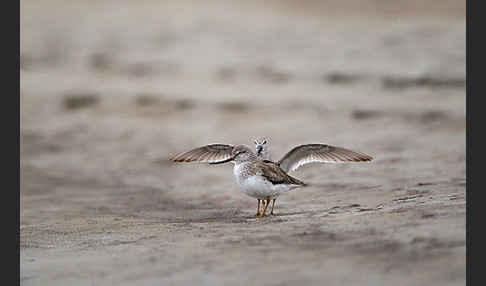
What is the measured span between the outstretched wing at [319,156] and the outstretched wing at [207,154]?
64 centimetres

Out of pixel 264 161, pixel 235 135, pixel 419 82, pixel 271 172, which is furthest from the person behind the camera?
pixel 419 82

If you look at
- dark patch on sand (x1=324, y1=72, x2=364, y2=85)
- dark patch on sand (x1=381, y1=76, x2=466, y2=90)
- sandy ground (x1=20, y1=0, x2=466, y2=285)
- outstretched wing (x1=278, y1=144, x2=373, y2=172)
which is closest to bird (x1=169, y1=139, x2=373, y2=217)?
outstretched wing (x1=278, y1=144, x2=373, y2=172)

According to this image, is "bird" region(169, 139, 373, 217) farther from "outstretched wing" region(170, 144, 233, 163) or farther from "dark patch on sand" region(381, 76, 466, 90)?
"dark patch on sand" region(381, 76, 466, 90)

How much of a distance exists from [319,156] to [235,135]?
5042 mm

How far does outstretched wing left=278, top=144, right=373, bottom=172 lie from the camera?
27.4ft

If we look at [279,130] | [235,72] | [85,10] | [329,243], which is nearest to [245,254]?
[329,243]

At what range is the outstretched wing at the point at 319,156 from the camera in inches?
328

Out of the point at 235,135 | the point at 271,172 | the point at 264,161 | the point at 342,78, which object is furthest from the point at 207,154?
the point at 342,78

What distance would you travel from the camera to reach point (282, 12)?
1792 centimetres

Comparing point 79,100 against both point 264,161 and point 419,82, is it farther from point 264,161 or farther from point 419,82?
point 264,161

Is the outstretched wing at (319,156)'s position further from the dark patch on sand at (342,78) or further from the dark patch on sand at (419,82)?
the dark patch on sand at (342,78)

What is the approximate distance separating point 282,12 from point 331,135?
614 centimetres

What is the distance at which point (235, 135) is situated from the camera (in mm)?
13352

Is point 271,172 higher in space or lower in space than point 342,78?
lower
